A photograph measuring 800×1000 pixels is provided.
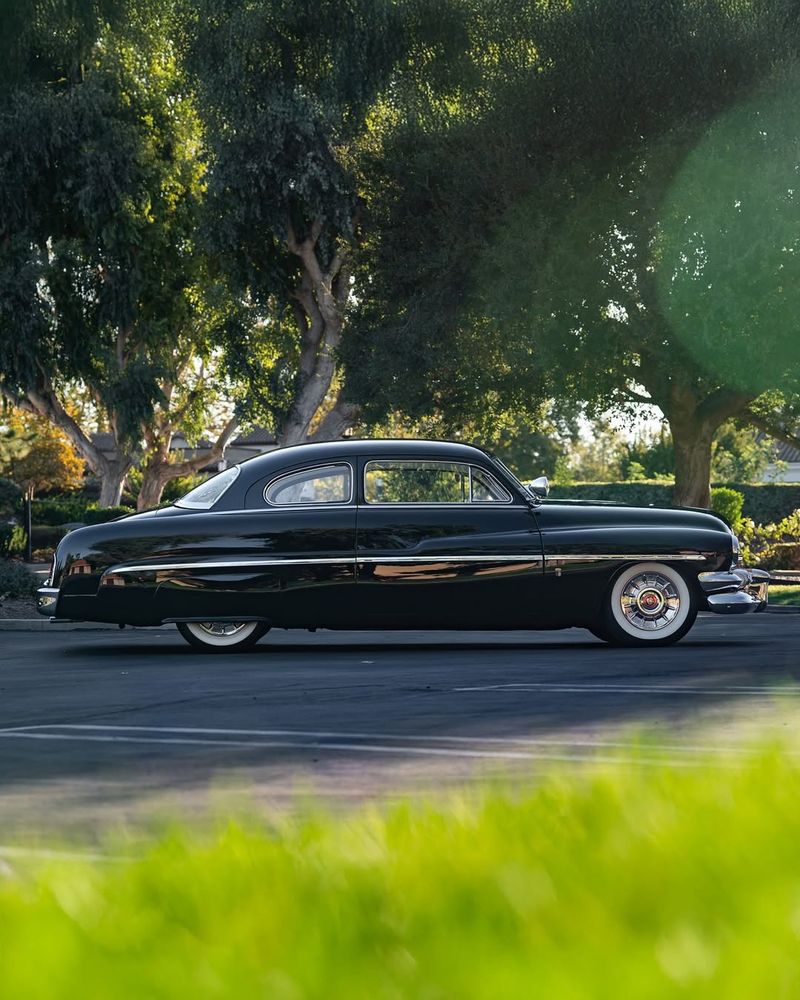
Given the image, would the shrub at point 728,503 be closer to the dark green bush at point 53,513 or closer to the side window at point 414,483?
the side window at point 414,483

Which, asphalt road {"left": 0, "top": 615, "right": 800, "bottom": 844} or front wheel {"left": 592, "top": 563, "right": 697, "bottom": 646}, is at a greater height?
front wheel {"left": 592, "top": 563, "right": 697, "bottom": 646}

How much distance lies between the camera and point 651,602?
13.8m

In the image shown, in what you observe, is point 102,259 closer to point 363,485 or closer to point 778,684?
point 363,485

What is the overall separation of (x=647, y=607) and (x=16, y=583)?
9.71 meters

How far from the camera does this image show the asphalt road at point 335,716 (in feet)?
21.2

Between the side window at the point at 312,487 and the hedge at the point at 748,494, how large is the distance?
2944 cm

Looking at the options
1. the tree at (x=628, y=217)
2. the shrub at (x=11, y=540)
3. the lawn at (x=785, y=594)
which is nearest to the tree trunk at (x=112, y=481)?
the shrub at (x=11, y=540)

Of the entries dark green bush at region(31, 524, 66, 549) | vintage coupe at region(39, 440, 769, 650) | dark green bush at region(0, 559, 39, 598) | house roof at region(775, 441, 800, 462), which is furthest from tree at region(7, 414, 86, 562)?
house roof at region(775, 441, 800, 462)

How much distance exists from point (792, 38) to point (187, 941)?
26304mm

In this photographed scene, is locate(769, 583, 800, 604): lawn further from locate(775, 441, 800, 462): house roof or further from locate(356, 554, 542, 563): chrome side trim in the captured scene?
locate(775, 441, 800, 462): house roof

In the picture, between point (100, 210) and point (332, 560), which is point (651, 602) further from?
point (100, 210)

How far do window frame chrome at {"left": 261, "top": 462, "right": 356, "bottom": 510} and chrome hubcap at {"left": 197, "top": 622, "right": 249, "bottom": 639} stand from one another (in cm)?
114

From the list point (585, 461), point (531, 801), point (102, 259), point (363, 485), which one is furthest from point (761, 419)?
point (585, 461)

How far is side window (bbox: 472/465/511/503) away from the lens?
13.7m
